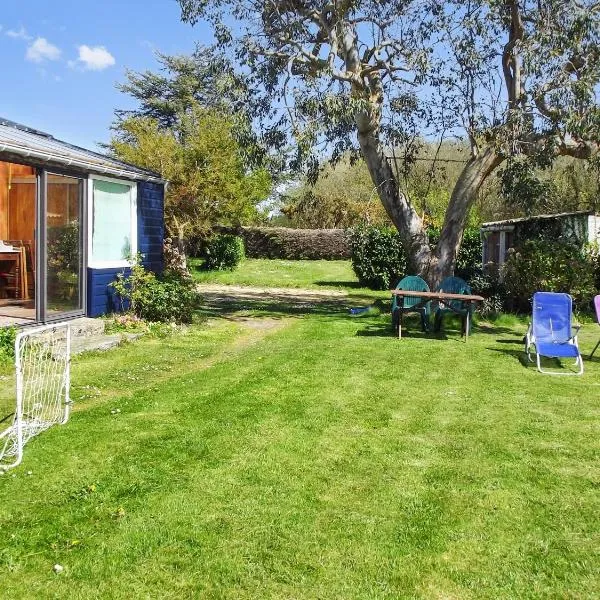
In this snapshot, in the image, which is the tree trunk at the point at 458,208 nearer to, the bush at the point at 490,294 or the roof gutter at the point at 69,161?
the bush at the point at 490,294

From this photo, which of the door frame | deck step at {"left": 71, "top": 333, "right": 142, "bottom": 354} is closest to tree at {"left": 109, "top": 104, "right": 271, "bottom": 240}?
the door frame

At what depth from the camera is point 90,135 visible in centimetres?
3362

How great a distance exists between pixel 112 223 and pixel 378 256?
10992 mm

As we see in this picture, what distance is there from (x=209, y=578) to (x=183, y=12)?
1268cm

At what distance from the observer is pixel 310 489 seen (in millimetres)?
3947

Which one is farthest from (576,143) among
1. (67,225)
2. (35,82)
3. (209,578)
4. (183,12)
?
(35,82)

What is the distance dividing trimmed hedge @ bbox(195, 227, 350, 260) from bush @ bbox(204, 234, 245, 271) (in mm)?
5166

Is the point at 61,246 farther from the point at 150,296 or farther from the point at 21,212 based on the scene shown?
the point at 21,212

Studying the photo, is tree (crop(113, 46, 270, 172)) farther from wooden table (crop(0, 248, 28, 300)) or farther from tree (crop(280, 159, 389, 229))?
wooden table (crop(0, 248, 28, 300))

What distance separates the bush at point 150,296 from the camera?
10625mm

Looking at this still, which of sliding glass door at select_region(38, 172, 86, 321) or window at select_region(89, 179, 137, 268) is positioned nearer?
sliding glass door at select_region(38, 172, 86, 321)

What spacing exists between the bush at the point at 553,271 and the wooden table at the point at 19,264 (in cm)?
977

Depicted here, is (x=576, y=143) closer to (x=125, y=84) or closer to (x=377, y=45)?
(x=377, y=45)

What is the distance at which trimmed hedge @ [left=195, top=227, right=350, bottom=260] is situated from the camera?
30156 millimetres
